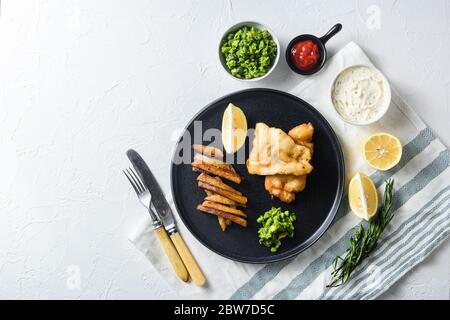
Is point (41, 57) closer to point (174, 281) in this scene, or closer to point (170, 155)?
point (170, 155)

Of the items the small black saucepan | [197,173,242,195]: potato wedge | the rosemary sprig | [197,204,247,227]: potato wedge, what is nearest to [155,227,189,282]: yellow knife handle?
[197,204,247,227]: potato wedge

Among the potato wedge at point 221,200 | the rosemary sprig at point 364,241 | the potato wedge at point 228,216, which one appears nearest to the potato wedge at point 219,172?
the potato wedge at point 221,200

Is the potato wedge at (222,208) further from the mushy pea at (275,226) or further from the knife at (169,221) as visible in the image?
the knife at (169,221)

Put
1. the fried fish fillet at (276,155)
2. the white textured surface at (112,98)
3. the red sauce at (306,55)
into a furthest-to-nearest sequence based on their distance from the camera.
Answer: the white textured surface at (112,98) → the red sauce at (306,55) → the fried fish fillet at (276,155)

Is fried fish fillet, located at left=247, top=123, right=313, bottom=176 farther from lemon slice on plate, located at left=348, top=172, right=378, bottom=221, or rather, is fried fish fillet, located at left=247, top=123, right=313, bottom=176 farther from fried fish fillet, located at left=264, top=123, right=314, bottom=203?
lemon slice on plate, located at left=348, top=172, right=378, bottom=221

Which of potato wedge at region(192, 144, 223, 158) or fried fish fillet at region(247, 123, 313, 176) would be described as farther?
potato wedge at region(192, 144, 223, 158)

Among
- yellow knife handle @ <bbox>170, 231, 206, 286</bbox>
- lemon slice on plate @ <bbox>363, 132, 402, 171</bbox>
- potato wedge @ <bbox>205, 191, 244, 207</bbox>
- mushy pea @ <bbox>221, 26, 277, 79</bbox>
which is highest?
mushy pea @ <bbox>221, 26, 277, 79</bbox>
